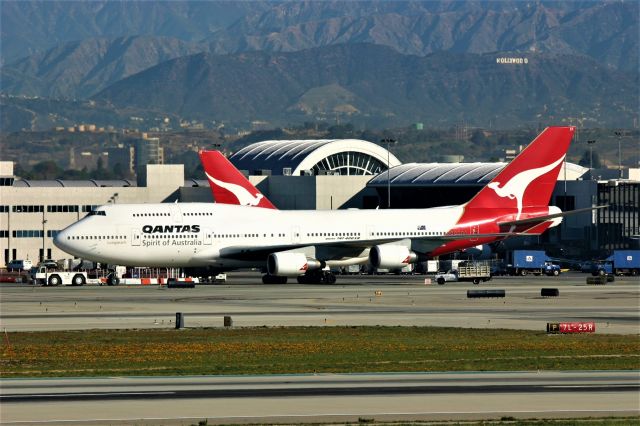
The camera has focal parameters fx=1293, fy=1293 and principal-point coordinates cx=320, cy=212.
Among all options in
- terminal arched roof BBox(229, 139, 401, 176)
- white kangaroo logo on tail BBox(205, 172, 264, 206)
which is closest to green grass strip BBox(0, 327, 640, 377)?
white kangaroo logo on tail BBox(205, 172, 264, 206)

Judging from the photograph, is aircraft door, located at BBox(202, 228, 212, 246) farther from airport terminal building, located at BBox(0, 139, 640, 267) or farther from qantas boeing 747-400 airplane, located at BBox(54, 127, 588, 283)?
airport terminal building, located at BBox(0, 139, 640, 267)

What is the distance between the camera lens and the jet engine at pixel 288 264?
87438 millimetres

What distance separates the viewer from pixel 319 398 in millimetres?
33312

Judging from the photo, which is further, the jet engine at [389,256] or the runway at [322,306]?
the jet engine at [389,256]

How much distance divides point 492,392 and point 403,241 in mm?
56426

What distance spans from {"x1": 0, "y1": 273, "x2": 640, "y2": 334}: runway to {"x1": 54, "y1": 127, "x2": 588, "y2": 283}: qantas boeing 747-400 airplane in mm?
2062

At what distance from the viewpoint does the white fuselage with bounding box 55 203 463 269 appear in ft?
290

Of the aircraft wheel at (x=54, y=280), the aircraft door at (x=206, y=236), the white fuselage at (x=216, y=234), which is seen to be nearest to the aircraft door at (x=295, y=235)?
the white fuselage at (x=216, y=234)

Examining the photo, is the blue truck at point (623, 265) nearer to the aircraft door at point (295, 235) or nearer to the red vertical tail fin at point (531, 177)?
the red vertical tail fin at point (531, 177)

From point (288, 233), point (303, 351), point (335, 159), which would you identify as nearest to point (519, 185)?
point (288, 233)

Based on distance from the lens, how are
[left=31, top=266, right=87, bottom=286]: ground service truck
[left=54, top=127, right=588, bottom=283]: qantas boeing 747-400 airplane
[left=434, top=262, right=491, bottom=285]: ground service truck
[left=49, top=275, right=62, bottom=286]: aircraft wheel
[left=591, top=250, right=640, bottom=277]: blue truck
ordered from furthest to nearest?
[left=591, top=250, right=640, bottom=277]: blue truck, [left=49, top=275, right=62, bottom=286]: aircraft wheel, [left=31, top=266, right=87, bottom=286]: ground service truck, [left=434, top=262, right=491, bottom=285]: ground service truck, [left=54, top=127, right=588, bottom=283]: qantas boeing 747-400 airplane

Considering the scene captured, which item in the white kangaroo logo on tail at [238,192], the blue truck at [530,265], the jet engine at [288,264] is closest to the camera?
the jet engine at [288,264]

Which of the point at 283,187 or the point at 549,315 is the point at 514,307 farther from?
the point at 283,187

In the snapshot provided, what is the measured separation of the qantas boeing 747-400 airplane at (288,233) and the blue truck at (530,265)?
20.0 m
